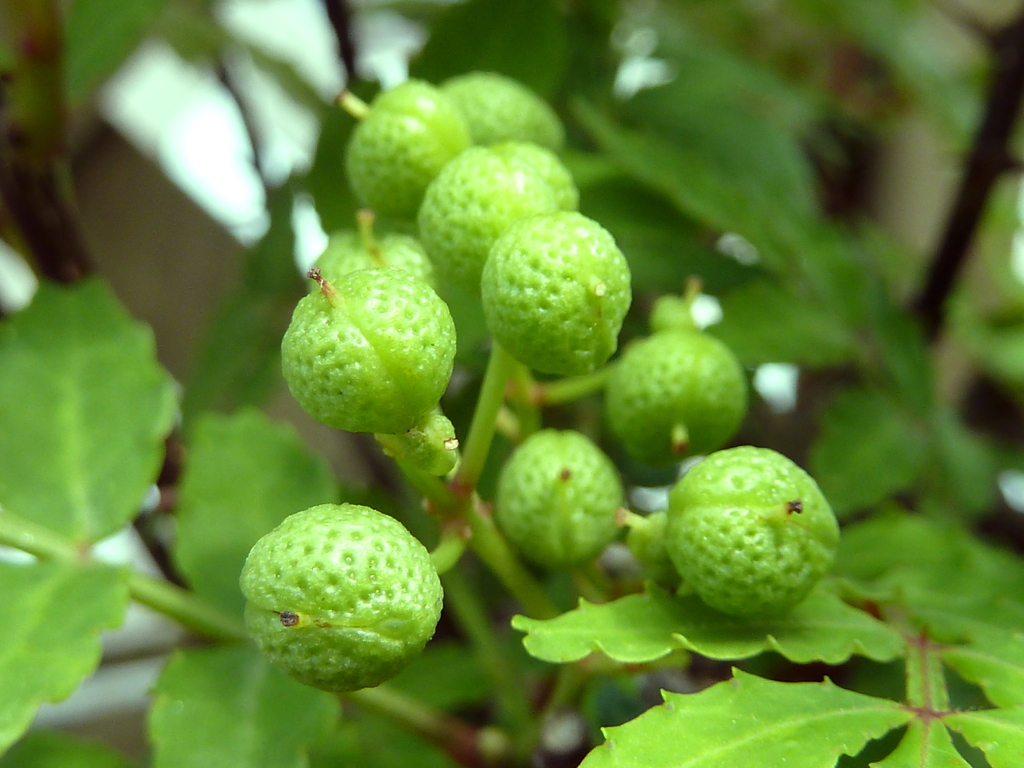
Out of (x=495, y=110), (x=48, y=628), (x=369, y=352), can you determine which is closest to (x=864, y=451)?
(x=495, y=110)

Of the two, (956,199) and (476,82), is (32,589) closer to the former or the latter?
(476,82)

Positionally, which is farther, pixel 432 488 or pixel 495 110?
pixel 495 110

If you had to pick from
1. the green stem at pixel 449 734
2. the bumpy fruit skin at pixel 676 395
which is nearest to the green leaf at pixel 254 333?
the green stem at pixel 449 734

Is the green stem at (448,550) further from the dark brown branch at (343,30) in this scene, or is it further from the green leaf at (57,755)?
the dark brown branch at (343,30)

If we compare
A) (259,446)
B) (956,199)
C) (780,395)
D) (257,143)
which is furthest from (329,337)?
(780,395)

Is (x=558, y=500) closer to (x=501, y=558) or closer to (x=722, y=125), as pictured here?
(x=501, y=558)

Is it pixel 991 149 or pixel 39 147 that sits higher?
pixel 39 147
